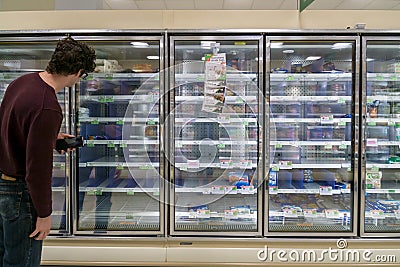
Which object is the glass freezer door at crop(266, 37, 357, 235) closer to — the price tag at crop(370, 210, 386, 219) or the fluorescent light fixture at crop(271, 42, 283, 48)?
the fluorescent light fixture at crop(271, 42, 283, 48)

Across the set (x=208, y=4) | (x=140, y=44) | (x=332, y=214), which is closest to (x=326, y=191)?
(x=332, y=214)

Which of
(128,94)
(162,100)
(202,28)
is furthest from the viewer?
(128,94)

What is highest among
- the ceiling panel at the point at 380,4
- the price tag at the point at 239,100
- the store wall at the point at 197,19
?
the ceiling panel at the point at 380,4

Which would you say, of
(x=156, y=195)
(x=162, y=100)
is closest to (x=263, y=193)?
(x=156, y=195)

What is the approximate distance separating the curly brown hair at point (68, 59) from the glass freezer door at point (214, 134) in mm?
954

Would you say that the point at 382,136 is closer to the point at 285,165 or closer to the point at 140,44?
the point at 285,165

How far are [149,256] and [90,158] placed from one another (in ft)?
3.29

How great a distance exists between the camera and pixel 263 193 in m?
2.65

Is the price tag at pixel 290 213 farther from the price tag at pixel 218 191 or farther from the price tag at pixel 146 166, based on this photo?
the price tag at pixel 146 166

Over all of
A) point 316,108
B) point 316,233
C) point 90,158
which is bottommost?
point 316,233

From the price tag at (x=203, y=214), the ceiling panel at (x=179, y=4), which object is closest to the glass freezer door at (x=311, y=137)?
the price tag at (x=203, y=214)

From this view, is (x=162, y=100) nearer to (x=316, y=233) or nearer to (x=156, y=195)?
(x=156, y=195)

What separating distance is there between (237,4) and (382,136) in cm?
358

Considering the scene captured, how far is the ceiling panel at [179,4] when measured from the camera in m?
5.50
